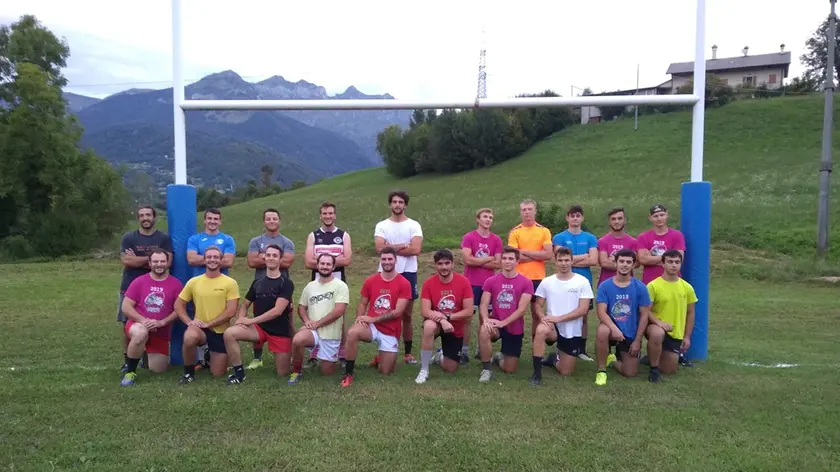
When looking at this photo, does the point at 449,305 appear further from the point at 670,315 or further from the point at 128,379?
the point at 128,379

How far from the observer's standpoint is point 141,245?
5.88 m

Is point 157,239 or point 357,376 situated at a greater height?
point 157,239

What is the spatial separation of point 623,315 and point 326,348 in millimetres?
2840

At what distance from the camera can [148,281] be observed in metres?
5.64

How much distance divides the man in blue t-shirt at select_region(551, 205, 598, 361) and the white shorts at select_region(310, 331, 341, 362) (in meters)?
2.48

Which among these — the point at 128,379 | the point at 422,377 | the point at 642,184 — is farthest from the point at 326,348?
the point at 642,184

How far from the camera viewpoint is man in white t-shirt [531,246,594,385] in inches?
219

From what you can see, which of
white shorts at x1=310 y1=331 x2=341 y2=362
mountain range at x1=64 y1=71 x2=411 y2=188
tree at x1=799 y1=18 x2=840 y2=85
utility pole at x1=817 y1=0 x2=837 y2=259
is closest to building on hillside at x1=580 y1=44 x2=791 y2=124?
tree at x1=799 y1=18 x2=840 y2=85

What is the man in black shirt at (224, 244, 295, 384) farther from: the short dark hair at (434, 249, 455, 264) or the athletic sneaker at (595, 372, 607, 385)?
the athletic sneaker at (595, 372, 607, 385)

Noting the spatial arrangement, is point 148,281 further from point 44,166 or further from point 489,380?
point 44,166

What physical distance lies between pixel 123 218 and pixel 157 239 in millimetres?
26242

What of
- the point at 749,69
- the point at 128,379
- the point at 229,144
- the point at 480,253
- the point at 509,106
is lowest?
the point at 128,379

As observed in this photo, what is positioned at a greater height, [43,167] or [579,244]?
[43,167]

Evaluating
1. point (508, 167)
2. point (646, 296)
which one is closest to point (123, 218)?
point (508, 167)
